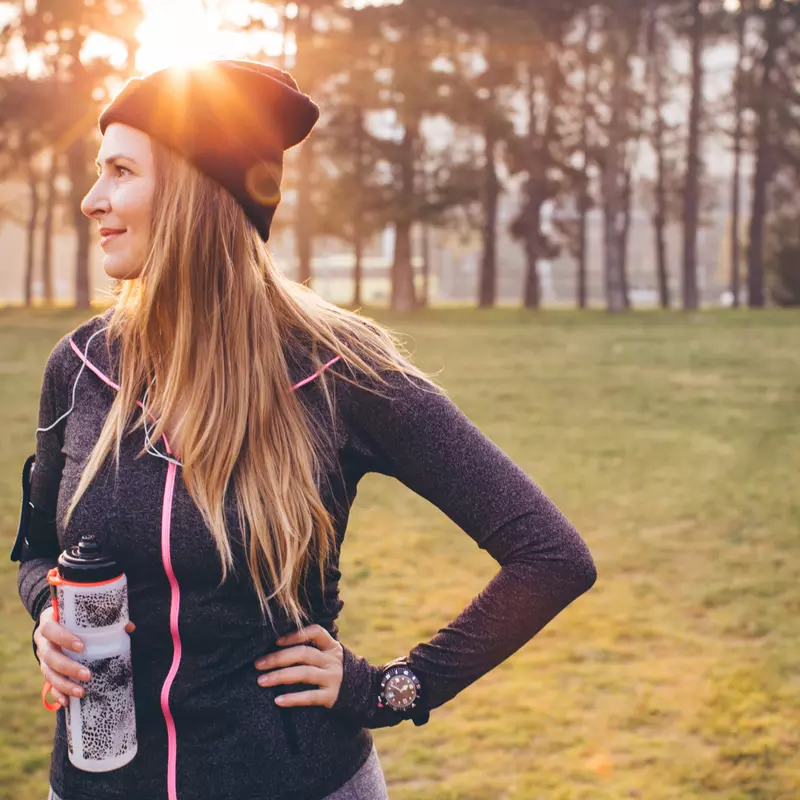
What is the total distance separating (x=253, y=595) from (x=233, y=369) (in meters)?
0.45

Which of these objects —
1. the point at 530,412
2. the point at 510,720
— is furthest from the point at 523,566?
the point at 530,412

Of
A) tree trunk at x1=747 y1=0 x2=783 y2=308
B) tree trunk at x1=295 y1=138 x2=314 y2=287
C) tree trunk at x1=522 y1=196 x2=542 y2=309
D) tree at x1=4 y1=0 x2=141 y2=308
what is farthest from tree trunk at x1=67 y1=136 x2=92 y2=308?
tree trunk at x1=747 y1=0 x2=783 y2=308

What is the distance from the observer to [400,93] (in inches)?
1356

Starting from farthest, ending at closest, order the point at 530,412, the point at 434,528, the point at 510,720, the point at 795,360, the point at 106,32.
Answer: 1. the point at 106,32
2. the point at 795,360
3. the point at 530,412
4. the point at 434,528
5. the point at 510,720

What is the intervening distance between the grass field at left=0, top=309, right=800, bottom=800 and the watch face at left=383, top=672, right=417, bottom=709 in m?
2.70

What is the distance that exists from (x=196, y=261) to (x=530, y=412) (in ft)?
42.1

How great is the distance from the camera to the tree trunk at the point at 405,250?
38625mm

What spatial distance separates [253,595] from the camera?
198 cm

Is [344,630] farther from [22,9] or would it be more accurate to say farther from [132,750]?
[22,9]

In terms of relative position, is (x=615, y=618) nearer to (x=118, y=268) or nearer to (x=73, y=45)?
(x=118, y=268)

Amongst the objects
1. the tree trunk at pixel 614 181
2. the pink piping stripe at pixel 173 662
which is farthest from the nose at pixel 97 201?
the tree trunk at pixel 614 181

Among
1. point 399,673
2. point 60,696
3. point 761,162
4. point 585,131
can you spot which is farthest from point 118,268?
point 585,131

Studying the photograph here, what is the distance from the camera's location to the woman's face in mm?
2084

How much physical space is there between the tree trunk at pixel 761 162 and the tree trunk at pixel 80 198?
26302 mm
